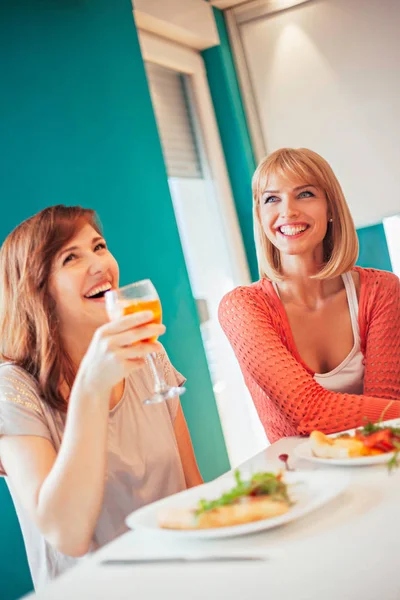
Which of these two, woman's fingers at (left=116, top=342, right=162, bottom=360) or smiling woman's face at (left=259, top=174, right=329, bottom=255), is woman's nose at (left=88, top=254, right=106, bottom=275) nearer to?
woman's fingers at (left=116, top=342, right=162, bottom=360)

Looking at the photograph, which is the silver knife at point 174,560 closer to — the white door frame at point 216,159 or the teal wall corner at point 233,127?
the white door frame at point 216,159

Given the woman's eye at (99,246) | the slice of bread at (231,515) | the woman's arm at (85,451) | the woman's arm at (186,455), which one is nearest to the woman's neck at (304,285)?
the woman's arm at (186,455)

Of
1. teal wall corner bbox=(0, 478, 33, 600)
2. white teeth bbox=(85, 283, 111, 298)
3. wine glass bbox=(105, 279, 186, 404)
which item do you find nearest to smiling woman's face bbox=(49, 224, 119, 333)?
white teeth bbox=(85, 283, 111, 298)

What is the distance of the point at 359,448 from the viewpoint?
1.42 meters

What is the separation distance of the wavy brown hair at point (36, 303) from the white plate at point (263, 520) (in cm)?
53

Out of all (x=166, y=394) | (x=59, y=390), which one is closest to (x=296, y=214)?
(x=59, y=390)

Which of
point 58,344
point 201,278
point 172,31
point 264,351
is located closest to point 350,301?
point 264,351

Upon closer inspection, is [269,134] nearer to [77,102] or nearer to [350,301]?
[77,102]

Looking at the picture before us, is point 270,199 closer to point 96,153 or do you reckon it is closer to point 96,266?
point 96,266

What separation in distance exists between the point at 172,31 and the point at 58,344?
3.41 metres

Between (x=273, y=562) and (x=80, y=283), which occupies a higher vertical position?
(x=80, y=283)

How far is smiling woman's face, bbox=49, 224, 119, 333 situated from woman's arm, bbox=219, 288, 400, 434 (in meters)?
0.54

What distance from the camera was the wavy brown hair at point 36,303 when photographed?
1810 millimetres

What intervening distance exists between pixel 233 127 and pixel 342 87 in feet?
2.54
